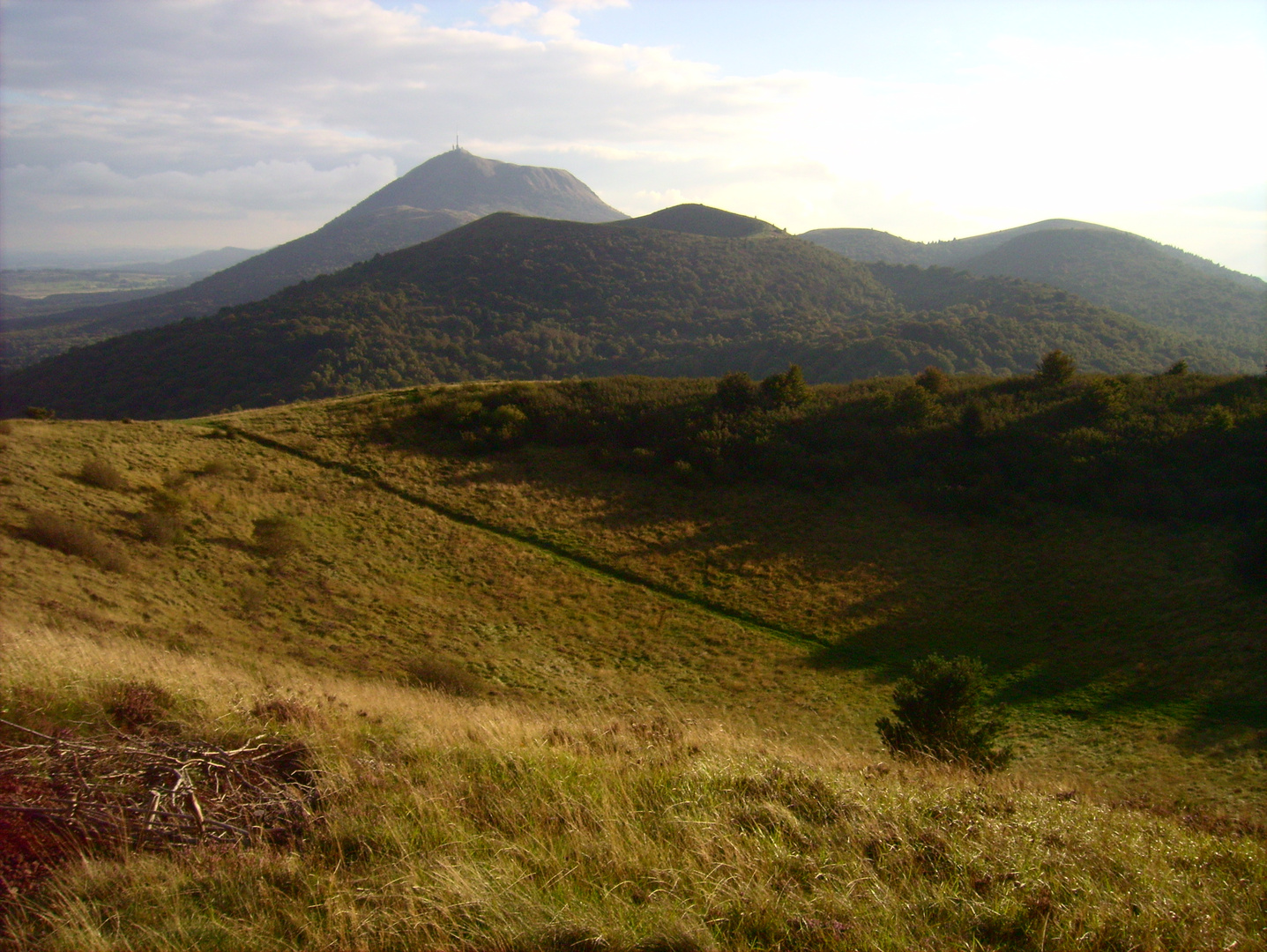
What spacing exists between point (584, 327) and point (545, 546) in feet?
253

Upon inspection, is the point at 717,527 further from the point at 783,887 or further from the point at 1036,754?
the point at 783,887

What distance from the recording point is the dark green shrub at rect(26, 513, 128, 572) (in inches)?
525

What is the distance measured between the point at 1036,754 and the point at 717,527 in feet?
43.7

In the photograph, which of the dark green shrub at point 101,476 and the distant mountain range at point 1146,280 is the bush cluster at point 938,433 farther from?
the distant mountain range at point 1146,280

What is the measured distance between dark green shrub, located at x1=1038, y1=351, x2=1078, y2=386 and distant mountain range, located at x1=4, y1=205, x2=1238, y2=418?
3393 cm

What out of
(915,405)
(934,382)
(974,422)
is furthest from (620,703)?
(934,382)

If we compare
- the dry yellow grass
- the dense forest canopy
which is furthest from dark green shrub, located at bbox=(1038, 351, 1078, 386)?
the dry yellow grass

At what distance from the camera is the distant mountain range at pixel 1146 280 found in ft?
325

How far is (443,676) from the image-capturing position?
40.1 ft

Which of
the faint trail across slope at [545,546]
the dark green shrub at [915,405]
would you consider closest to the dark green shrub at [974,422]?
the dark green shrub at [915,405]

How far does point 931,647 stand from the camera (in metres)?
16.7

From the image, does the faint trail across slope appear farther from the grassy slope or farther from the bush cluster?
the bush cluster

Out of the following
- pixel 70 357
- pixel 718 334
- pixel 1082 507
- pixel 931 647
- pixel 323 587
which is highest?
pixel 718 334

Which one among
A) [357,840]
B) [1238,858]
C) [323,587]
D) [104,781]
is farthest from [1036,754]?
[323,587]
